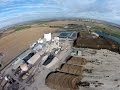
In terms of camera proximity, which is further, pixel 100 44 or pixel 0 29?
pixel 100 44

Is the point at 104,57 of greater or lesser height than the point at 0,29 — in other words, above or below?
below

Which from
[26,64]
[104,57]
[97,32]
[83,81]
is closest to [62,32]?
[97,32]

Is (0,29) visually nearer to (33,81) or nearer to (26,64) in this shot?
(26,64)

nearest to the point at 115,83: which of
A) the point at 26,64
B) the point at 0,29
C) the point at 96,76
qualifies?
the point at 96,76

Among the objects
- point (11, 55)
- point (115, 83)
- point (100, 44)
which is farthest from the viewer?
point (100, 44)

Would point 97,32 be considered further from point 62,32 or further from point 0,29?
point 0,29

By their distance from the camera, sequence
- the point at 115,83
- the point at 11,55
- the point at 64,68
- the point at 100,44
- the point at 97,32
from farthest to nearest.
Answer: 1. the point at 97,32
2. the point at 100,44
3. the point at 11,55
4. the point at 64,68
5. the point at 115,83
